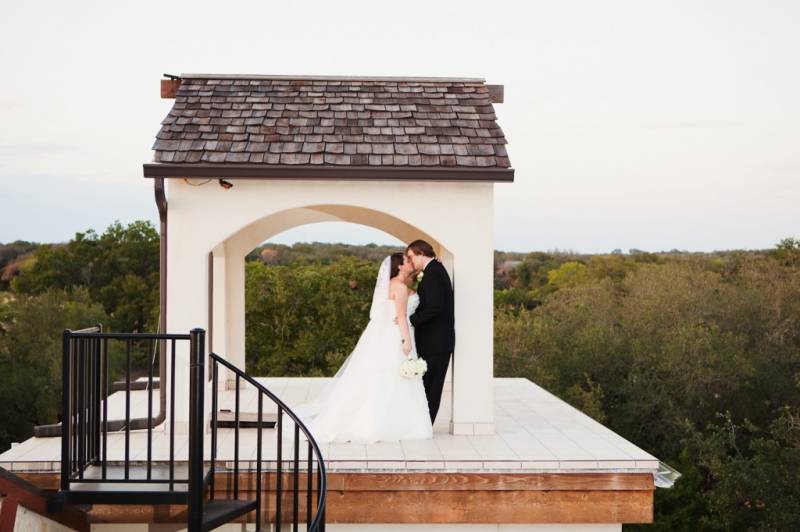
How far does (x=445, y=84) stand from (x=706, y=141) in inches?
860

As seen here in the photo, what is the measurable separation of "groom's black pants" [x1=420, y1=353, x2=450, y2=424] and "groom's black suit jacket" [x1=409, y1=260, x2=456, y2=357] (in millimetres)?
39

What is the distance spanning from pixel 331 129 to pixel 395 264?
4.45 feet

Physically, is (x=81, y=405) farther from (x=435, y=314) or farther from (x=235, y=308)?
(x=235, y=308)

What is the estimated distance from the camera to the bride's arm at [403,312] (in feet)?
26.1

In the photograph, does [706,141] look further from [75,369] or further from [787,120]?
[75,369]

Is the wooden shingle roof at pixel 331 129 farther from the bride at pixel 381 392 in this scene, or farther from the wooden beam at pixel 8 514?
the wooden beam at pixel 8 514

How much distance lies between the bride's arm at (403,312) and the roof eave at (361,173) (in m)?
0.96

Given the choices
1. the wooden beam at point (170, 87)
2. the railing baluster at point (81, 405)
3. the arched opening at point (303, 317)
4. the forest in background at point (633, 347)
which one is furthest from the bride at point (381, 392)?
the arched opening at point (303, 317)

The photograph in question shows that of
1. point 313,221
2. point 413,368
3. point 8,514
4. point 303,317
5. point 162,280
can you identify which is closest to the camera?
point 8,514

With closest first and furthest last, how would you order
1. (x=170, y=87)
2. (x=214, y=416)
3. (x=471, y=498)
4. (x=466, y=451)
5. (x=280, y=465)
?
(x=214, y=416)
(x=280, y=465)
(x=471, y=498)
(x=466, y=451)
(x=170, y=87)

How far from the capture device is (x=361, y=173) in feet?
26.1

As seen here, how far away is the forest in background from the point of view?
19.8 meters

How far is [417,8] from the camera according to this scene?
2280 centimetres

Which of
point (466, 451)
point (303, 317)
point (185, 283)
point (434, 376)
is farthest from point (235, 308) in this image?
point (303, 317)
